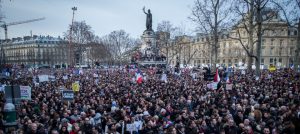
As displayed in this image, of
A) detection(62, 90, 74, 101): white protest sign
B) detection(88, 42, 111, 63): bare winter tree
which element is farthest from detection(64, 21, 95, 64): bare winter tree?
detection(62, 90, 74, 101): white protest sign

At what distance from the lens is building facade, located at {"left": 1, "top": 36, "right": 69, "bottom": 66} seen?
396 feet

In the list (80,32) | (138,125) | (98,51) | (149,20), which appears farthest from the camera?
(98,51)

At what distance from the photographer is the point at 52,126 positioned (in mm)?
10578

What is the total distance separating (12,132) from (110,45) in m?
92.5

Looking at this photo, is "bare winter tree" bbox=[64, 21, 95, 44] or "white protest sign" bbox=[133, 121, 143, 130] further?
"bare winter tree" bbox=[64, 21, 95, 44]

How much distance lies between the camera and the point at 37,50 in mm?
126875

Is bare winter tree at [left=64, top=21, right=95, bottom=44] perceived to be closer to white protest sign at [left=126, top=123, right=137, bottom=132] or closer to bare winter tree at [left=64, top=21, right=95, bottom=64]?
bare winter tree at [left=64, top=21, right=95, bottom=64]

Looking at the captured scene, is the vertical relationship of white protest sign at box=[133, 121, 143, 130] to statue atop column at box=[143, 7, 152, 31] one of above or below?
below

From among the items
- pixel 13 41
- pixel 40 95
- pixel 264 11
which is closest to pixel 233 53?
pixel 264 11

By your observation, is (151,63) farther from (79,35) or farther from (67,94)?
(67,94)

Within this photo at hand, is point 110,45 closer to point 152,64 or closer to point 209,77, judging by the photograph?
point 152,64

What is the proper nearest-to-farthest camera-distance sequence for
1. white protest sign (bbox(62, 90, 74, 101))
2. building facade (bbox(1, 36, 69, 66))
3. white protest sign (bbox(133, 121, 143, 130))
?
1. white protest sign (bbox(133, 121, 143, 130))
2. white protest sign (bbox(62, 90, 74, 101))
3. building facade (bbox(1, 36, 69, 66))

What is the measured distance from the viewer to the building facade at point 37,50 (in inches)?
4749

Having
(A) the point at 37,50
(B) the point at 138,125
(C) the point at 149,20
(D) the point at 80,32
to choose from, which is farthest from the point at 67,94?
(A) the point at 37,50
